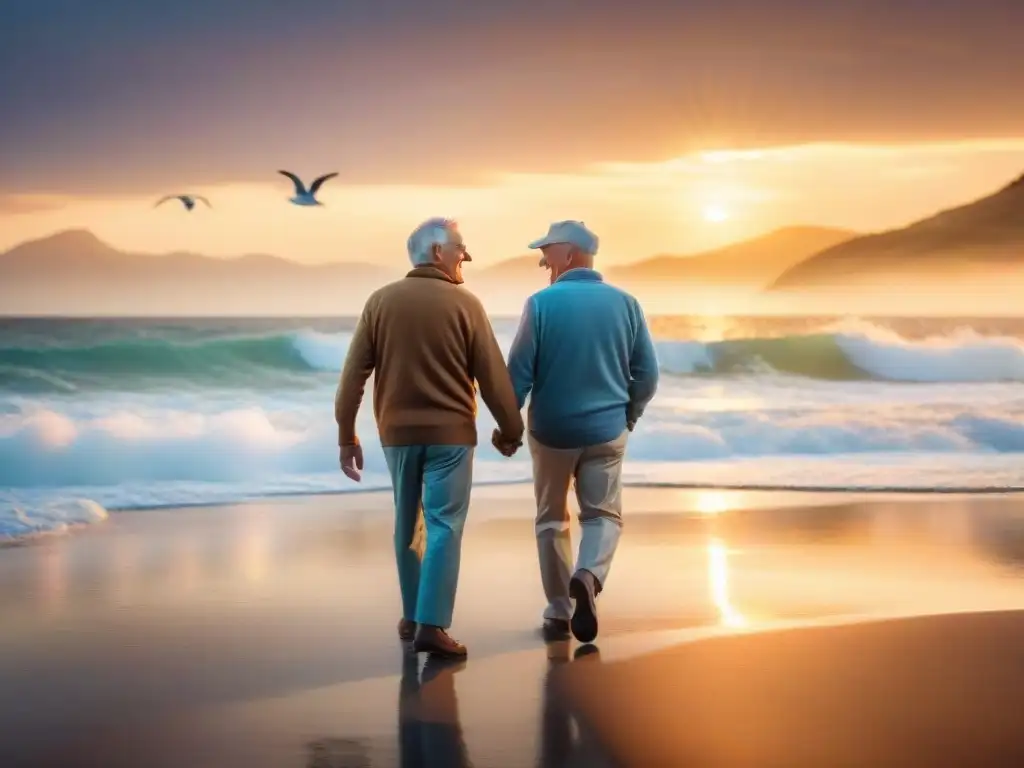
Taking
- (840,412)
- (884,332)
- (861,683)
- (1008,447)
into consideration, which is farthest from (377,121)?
(861,683)

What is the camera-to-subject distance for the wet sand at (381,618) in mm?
3193

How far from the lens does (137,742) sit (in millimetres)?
3145

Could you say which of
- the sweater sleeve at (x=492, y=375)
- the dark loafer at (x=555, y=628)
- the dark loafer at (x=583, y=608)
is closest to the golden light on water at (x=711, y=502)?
the dark loafer at (x=555, y=628)

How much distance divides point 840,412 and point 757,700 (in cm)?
799

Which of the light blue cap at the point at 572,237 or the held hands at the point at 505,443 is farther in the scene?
the light blue cap at the point at 572,237

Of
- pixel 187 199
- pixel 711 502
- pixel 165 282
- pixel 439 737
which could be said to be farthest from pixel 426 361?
pixel 165 282

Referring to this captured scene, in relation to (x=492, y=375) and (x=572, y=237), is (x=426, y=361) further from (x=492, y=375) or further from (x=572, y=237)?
(x=572, y=237)

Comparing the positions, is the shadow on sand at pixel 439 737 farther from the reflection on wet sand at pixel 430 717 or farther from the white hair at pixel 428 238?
the white hair at pixel 428 238

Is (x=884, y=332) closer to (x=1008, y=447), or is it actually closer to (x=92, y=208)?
(x=1008, y=447)

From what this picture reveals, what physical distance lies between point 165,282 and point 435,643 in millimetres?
9195

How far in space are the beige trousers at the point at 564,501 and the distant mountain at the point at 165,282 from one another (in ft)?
24.7

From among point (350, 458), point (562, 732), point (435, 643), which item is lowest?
point (562, 732)

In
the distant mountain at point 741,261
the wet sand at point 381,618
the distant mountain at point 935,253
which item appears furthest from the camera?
the distant mountain at point 741,261

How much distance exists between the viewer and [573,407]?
14.0 ft
